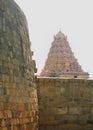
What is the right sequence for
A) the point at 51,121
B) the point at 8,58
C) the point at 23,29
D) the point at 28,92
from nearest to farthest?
the point at 8,58, the point at 28,92, the point at 23,29, the point at 51,121

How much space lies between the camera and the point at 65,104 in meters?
12.6

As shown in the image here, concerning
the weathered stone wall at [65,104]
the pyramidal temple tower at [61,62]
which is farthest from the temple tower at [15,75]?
the pyramidal temple tower at [61,62]

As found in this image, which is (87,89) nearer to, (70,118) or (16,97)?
(70,118)

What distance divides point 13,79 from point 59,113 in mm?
4166

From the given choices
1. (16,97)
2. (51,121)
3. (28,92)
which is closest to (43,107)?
(51,121)

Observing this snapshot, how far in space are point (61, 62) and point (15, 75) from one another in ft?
82.6

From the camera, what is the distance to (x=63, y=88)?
12758 millimetres

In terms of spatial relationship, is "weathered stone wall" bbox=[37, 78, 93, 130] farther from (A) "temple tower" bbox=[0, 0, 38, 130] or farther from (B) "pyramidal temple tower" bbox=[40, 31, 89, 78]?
(B) "pyramidal temple tower" bbox=[40, 31, 89, 78]

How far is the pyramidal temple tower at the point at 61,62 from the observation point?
108ft

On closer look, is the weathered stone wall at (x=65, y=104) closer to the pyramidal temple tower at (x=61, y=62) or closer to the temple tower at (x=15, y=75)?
the temple tower at (x=15, y=75)

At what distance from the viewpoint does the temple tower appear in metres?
8.27

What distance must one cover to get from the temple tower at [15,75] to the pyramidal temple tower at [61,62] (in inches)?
864

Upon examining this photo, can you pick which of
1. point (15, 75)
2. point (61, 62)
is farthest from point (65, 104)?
point (61, 62)

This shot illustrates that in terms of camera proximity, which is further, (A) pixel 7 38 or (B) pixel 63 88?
(B) pixel 63 88
